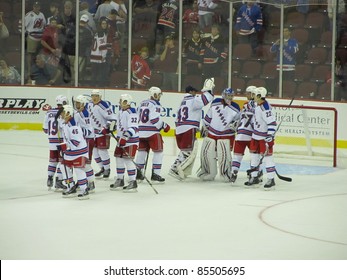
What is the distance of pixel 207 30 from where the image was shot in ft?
53.1

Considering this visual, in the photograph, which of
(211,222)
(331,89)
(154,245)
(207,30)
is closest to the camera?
(154,245)

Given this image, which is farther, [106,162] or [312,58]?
[312,58]

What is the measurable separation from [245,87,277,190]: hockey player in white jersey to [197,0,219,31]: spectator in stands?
200 inches

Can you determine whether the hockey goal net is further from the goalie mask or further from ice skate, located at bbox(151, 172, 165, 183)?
ice skate, located at bbox(151, 172, 165, 183)

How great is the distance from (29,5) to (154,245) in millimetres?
9626

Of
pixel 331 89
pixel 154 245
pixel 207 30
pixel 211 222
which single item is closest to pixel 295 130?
pixel 331 89

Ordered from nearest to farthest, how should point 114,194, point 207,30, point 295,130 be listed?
point 114,194 → point 295,130 → point 207,30

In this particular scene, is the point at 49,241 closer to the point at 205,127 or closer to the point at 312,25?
the point at 205,127

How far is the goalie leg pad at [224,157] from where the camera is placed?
11844mm

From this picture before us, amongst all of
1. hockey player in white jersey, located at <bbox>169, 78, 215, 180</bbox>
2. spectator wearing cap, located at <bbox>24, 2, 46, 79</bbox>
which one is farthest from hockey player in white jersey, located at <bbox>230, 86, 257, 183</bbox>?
spectator wearing cap, located at <bbox>24, 2, 46, 79</bbox>

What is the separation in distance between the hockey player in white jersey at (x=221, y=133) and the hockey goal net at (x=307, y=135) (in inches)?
80.5

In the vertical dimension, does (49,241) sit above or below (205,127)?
below

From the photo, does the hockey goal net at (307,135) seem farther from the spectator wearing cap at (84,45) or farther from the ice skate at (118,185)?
the spectator wearing cap at (84,45)

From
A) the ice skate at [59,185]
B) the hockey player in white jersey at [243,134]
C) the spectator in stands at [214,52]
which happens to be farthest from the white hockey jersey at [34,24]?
the ice skate at [59,185]
